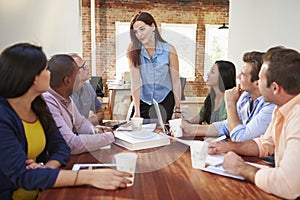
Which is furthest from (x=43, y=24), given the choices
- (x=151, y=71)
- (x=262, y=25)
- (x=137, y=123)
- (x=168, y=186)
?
(x=168, y=186)

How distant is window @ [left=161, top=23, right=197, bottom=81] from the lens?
23.7ft

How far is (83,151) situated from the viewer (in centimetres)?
134

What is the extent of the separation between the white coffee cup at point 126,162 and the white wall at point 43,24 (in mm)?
1632

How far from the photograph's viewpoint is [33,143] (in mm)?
1169

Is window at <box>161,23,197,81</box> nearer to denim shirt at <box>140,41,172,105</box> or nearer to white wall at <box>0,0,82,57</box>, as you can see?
white wall at <box>0,0,82,57</box>

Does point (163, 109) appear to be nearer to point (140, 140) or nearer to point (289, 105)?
point (140, 140)

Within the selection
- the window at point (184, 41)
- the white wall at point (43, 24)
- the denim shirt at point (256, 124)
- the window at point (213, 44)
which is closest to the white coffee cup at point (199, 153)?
the denim shirt at point (256, 124)

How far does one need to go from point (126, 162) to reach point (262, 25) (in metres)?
2.41

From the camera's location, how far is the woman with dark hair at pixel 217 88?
7.64ft

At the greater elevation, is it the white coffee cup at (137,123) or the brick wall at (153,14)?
the brick wall at (153,14)

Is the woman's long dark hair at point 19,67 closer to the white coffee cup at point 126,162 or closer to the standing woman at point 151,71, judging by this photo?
the white coffee cup at point 126,162

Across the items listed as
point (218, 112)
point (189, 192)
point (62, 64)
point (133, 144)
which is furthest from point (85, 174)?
point (218, 112)

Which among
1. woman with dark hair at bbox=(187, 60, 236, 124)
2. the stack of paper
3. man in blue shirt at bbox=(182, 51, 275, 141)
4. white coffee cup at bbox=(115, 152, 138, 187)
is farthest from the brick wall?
white coffee cup at bbox=(115, 152, 138, 187)

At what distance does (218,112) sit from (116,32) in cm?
522
